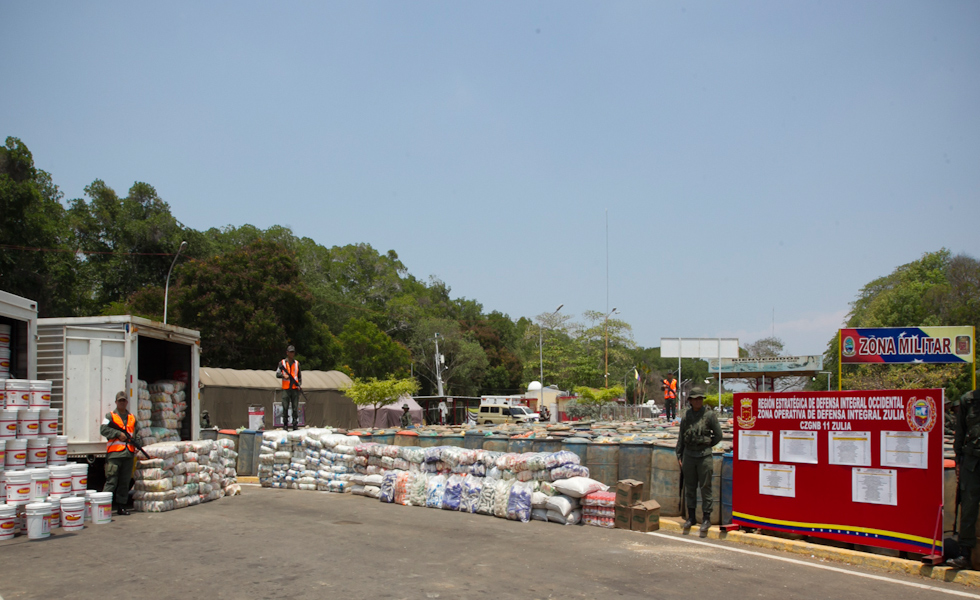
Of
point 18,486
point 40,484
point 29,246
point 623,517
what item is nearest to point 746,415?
point 623,517

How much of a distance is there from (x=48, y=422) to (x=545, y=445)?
711cm

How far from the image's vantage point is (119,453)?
9727mm

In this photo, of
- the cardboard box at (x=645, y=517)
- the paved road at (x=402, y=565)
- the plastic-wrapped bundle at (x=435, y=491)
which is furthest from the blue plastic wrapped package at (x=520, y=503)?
the cardboard box at (x=645, y=517)

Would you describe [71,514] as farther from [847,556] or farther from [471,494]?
[847,556]

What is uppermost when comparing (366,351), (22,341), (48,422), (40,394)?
(22,341)

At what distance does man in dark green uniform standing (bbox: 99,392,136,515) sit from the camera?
9688mm

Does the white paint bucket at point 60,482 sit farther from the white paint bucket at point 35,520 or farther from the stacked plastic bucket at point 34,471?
the white paint bucket at point 35,520

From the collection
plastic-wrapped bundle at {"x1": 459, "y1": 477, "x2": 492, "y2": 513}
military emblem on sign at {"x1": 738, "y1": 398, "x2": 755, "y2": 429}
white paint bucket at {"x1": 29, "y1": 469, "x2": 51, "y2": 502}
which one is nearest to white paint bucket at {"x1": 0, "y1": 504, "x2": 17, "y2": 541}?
white paint bucket at {"x1": 29, "y1": 469, "x2": 51, "y2": 502}

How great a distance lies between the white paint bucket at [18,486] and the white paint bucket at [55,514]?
28 centimetres

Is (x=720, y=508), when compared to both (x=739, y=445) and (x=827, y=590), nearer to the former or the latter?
(x=739, y=445)

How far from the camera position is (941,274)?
62.1 metres

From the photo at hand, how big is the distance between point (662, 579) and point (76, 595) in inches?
202

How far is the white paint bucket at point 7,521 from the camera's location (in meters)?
8.02

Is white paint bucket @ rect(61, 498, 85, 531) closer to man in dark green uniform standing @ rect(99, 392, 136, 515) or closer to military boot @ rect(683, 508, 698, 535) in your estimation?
man in dark green uniform standing @ rect(99, 392, 136, 515)
